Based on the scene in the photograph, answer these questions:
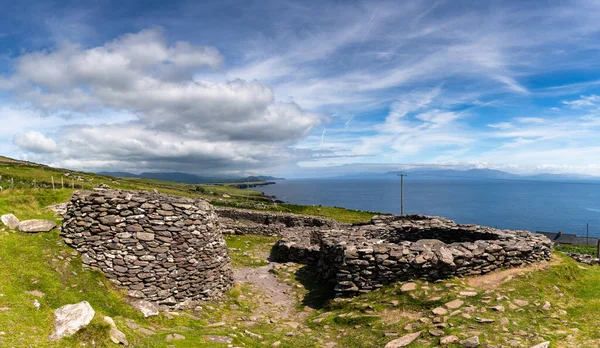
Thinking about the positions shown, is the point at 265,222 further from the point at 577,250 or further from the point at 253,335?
the point at 577,250

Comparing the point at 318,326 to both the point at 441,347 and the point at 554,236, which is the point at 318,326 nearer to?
the point at 441,347

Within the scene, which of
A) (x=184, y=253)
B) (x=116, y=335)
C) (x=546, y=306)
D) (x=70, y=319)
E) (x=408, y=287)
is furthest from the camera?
(x=184, y=253)

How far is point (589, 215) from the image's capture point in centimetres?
15800

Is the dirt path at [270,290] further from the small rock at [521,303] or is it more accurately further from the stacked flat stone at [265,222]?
the stacked flat stone at [265,222]

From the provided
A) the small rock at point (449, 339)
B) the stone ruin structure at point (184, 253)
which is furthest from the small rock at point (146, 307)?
the small rock at point (449, 339)

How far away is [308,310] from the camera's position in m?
13.8

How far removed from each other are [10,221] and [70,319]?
24.4 ft

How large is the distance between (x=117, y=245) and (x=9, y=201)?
7744mm

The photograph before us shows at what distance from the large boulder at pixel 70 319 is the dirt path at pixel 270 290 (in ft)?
23.4

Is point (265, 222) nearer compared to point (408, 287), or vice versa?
point (408, 287)

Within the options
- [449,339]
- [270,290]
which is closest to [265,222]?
[270,290]

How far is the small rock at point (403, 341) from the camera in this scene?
9.35 metres

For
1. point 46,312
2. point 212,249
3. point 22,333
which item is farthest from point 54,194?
point 22,333

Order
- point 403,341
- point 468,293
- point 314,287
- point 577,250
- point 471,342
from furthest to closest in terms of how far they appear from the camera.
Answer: point 577,250 < point 314,287 < point 468,293 < point 403,341 < point 471,342
